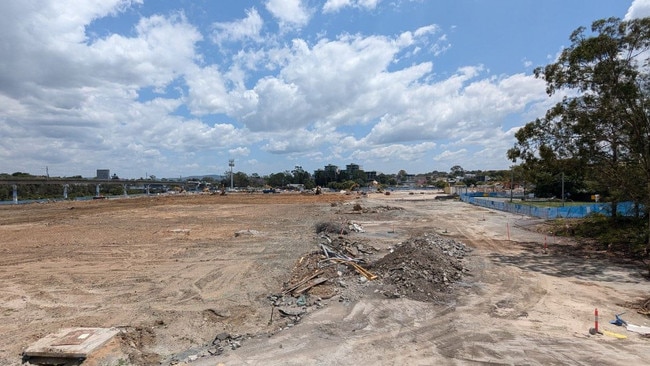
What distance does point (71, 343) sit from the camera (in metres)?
8.04

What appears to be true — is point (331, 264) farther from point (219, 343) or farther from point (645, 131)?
point (645, 131)

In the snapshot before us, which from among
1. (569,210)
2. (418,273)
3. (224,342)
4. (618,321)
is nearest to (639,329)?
(618,321)

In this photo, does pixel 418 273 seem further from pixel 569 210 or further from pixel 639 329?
pixel 569 210

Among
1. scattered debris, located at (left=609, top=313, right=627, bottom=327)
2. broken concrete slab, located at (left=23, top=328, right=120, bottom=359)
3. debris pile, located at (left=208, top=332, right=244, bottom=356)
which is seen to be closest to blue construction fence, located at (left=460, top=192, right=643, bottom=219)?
scattered debris, located at (left=609, top=313, right=627, bottom=327)

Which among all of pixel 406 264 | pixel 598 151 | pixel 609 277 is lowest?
pixel 609 277

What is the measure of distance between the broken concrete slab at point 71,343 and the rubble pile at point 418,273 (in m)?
7.67

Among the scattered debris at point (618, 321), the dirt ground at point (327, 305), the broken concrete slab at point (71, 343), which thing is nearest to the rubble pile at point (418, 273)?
the dirt ground at point (327, 305)

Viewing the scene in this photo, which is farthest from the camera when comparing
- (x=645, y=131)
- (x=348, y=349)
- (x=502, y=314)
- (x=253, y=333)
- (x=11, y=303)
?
(x=645, y=131)

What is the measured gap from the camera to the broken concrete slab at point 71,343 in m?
7.69

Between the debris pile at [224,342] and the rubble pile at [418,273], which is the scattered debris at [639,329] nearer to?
the rubble pile at [418,273]

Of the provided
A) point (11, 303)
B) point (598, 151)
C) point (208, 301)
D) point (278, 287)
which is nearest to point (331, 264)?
point (278, 287)

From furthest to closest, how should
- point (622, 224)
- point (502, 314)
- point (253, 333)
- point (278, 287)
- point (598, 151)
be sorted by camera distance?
1. point (622, 224)
2. point (598, 151)
3. point (278, 287)
4. point (502, 314)
5. point (253, 333)

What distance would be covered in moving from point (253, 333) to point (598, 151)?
2171cm

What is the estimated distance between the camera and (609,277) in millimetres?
15156
